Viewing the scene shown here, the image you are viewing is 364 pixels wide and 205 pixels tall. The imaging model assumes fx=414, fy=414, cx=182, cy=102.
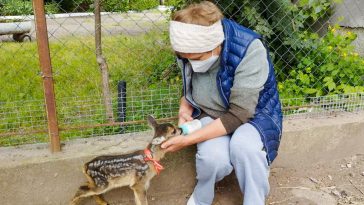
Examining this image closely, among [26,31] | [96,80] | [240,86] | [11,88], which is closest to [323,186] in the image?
[240,86]

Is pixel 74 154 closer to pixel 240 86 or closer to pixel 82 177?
pixel 82 177

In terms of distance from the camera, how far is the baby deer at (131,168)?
272cm

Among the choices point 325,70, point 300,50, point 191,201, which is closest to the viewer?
point 191,201

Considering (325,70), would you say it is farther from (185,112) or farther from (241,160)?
(241,160)

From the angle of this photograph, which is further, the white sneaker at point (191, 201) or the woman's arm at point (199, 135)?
the white sneaker at point (191, 201)

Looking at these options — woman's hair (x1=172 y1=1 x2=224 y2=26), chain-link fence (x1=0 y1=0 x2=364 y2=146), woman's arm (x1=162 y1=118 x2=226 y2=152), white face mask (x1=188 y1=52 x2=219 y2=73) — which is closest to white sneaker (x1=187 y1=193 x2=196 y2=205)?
woman's arm (x1=162 y1=118 x2=226 y2=152)

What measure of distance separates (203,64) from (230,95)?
0.27 m

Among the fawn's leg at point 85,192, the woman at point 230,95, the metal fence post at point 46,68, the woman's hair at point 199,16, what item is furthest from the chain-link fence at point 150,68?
the woman's hair at point 199,16

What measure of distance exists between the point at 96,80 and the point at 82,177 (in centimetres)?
156

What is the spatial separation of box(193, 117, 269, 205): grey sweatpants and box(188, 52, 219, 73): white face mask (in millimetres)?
457

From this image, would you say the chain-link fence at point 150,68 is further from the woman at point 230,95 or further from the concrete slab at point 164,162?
the woman at point 230,95

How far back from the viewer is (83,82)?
14.4 feet

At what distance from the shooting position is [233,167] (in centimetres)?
276

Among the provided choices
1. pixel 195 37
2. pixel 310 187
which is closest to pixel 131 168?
pixel 195 37
